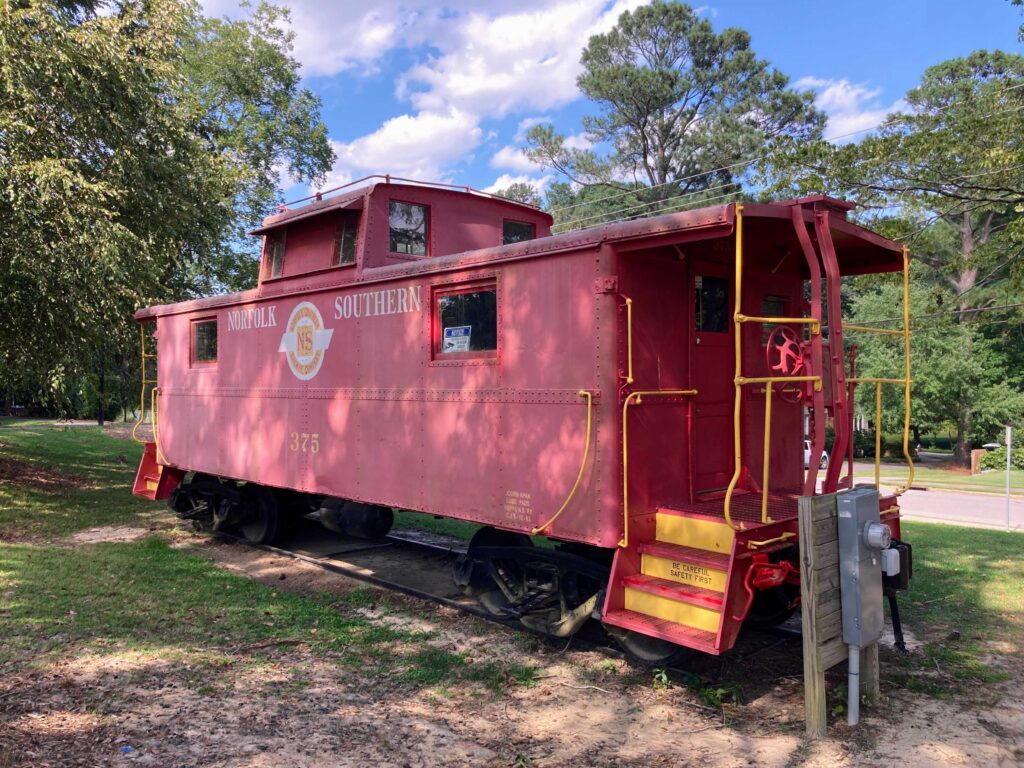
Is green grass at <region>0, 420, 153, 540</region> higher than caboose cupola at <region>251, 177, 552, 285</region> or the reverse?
the reverse

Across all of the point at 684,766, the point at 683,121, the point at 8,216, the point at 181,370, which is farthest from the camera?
the point at 683,121

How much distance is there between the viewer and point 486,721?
476 cm

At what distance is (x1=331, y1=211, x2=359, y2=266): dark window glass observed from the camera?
750cm

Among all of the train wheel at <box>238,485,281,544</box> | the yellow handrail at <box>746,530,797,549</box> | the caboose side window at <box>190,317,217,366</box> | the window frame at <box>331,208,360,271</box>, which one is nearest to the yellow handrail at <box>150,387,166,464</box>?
the caboose side window at <box>190,317,217,366</box>

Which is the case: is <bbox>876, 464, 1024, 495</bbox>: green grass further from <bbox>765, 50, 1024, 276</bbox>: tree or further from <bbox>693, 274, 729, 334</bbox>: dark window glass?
<bbox>693, 274, 729, 334</bbox>: dark window glass

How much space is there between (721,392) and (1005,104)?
9165mm

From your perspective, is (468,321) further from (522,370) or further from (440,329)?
(522,370)

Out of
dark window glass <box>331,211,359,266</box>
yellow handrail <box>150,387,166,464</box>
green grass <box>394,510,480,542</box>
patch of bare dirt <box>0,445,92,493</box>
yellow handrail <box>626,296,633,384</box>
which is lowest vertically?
green grass <box>394,510,480,542</box>

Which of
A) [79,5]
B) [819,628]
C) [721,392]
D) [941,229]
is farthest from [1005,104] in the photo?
[941,229]

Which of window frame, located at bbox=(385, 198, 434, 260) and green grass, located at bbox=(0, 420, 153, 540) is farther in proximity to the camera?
green grass, located at bbox=(0, 420, 153, 540)

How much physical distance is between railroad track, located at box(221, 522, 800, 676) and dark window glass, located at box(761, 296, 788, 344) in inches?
97.8

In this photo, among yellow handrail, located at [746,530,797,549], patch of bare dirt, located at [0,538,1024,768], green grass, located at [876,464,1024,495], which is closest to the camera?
patch of bare dirt, located at [0,538,1024,768]

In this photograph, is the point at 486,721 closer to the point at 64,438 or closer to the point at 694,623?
the point at 694,623

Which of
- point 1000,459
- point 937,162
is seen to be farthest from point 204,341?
point 1000,459
